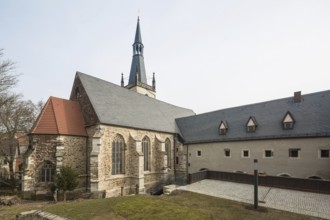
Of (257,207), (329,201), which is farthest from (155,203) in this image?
(329,201)

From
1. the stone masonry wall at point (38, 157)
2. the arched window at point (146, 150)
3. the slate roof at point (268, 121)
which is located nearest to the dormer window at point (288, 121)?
the slate roof at point (268, 121)

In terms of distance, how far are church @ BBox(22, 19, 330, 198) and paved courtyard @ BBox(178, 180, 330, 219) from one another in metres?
4.19

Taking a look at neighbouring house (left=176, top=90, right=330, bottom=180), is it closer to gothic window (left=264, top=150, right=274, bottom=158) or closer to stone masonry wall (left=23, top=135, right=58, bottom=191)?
gothic window (left=264, top=150, right=274, bottom=158)

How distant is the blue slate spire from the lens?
36.5 meters

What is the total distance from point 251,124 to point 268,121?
1640 mm

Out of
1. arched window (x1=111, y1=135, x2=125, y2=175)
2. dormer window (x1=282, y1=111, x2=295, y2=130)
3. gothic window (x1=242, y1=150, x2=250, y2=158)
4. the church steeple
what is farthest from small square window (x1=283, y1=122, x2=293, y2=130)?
the church steeple

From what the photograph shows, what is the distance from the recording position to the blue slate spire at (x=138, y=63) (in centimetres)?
3653

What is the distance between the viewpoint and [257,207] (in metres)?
10.6

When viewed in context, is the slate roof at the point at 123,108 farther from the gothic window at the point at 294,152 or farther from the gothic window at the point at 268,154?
the gothic window at the point at 294,152

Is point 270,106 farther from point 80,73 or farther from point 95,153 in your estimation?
point 80,73

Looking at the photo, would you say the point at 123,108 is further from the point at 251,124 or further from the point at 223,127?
the point at 251,124

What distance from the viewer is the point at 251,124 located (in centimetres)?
2092

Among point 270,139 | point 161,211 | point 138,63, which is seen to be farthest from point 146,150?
point 138,63

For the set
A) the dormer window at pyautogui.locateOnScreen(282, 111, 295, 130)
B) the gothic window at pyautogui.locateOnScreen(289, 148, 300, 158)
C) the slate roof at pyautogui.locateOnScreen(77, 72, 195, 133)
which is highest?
the slate roof at pyautogui.locateOnScreen(77, 72, 195, 133)
